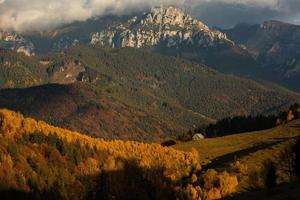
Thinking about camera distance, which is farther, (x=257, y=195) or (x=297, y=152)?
(x=297, y=152)

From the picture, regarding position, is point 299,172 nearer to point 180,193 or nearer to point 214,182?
point 214,182

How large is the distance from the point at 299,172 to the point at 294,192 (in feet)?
214

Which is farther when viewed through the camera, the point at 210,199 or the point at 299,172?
the point at 210,199

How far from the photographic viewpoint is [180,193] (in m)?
198

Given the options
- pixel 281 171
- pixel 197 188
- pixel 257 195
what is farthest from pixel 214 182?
pixel 257 195

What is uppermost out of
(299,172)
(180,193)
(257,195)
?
(257,195)

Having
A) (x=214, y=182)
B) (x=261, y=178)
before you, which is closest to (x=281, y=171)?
(x=261, y=178)

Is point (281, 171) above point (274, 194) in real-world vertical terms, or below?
below

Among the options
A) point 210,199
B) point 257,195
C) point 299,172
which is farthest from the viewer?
point 210,199

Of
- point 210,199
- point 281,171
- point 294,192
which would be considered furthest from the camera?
point 281,171

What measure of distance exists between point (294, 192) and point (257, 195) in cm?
998

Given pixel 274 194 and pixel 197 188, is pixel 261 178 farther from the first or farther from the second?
pixel 274 194

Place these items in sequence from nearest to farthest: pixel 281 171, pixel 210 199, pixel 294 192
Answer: pixel 294 192 → pixel 210 199 → pixel 281 171

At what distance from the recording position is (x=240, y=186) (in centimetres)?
18688
